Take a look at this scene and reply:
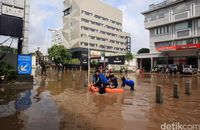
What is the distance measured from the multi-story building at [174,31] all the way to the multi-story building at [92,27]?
88.4 feet

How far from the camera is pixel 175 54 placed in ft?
172

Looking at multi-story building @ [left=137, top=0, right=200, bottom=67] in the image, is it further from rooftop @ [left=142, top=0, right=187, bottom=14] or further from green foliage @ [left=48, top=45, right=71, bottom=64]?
green foliage @ [left=48, top=45, right=71, bottom=64]

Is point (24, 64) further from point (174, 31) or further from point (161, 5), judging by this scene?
point (161, 5)

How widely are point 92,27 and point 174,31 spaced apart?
4105 cm

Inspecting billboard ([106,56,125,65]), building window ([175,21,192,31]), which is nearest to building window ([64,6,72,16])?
billboard ([106,56,125,65])

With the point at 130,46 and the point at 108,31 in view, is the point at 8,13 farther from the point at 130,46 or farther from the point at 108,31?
the point at 130,46

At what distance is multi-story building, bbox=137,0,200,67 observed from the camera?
48.9 meters

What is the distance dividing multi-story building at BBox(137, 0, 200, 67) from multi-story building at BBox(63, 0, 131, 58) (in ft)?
88.4

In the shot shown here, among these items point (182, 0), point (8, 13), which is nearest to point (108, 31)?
point (182, 0)

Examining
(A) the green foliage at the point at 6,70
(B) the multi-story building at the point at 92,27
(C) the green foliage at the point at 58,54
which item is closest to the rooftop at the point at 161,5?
(B) the multi-story building at the point at 92,27

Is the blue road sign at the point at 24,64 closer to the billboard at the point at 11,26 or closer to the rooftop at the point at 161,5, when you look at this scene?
the billboard at the point at 11,26

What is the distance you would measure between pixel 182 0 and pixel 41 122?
5332cm

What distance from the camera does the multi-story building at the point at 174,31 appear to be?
161ft

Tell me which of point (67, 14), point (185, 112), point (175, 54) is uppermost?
point (67, 14)
